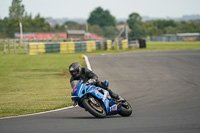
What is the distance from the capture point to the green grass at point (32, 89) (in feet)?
43.0

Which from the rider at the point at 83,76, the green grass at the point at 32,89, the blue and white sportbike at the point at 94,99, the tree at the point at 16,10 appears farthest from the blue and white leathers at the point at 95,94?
the tree at the point at 16,10

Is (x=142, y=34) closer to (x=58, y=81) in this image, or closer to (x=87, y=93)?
(x=58, y=81)

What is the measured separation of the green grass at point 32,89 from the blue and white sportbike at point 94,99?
8.56 feet

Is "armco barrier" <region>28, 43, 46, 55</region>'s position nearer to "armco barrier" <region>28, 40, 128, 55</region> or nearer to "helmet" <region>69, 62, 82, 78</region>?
"armco barrier" <region>28, 40, 128, 55</region>

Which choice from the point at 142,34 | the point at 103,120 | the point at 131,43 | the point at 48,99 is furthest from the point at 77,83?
the point at 142,34

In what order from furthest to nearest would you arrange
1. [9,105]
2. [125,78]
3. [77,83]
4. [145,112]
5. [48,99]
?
[125,78], [48,99], [9,105], [145,112], [77,83]

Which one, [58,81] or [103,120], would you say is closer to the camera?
[103,120]

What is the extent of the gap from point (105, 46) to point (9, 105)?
43.1m

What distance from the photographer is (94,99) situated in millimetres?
9695

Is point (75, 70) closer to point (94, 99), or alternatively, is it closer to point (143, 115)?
point (94, 99)

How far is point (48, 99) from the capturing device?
15023 millimetres

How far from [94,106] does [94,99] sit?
18 cm

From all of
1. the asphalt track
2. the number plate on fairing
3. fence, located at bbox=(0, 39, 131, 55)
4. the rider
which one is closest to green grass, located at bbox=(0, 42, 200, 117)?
the asphalt track

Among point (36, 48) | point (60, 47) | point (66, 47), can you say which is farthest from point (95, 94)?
point (60, 47)
